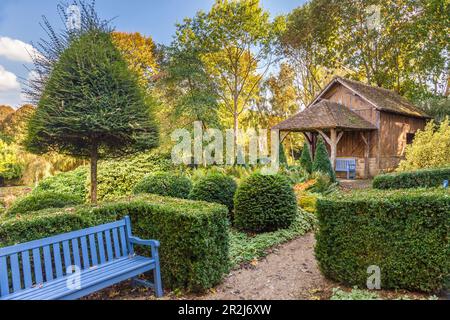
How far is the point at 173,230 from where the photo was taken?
151 inches

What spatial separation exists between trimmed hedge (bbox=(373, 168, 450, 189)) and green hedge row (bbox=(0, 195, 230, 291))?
5.37m

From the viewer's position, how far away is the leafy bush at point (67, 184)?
12.6 metres

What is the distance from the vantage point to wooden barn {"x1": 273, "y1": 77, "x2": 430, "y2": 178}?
15672mm

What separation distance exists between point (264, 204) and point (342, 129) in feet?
35.4

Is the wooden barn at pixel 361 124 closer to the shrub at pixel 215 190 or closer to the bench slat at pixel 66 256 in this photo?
the shrub at pixel 215 190

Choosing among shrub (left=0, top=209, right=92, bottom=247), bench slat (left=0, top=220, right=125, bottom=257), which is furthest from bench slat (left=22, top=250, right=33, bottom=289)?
shrub (left=0, top=209, right=92, bottom=247)

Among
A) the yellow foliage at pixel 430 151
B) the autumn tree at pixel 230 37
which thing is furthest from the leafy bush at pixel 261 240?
the autumn tree at pixel 230 37

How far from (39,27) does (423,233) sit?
6.30 m

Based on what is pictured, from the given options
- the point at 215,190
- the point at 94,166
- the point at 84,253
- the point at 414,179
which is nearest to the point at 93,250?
the point at 84,253

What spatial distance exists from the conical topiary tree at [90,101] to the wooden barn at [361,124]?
37.8ft

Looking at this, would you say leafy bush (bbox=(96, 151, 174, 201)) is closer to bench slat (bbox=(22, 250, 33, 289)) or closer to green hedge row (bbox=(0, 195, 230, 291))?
green hedge row (bbox=(0, 195, 230, 291))

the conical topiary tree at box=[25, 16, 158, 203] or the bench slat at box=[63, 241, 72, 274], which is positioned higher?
the conical topiary tree at box=[25, 16, 158, 203]

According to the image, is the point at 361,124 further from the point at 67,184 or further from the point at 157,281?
the point at 157,281
